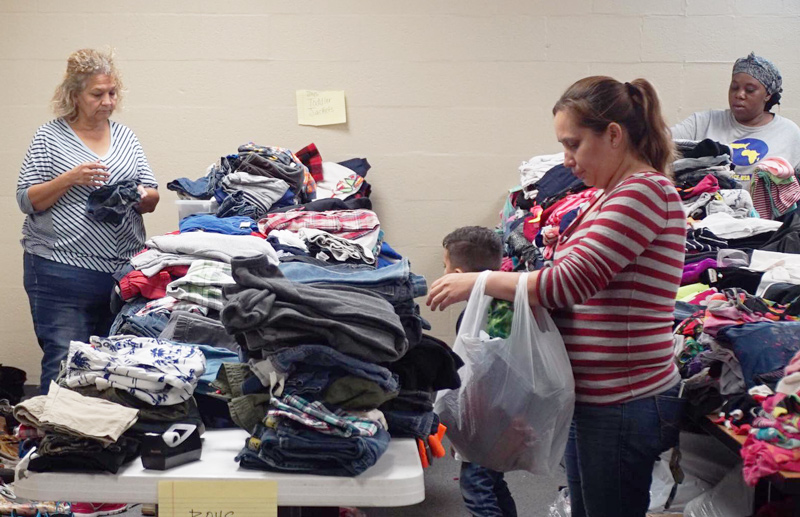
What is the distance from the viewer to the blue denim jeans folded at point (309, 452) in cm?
140

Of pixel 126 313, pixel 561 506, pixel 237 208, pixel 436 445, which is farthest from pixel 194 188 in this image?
pixel 436 445

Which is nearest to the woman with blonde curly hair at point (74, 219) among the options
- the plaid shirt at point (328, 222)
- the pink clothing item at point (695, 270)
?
the plaid shirt at point (328, 222)

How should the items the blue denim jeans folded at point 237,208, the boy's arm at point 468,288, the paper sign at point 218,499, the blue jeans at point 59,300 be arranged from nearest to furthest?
the paper sign at point 218,499 < the boy's arm at point 468,288 < the blue jeans at point 59,300 < the blue denim jeans folded at point 237,208

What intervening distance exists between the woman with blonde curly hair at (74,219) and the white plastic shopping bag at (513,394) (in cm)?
167

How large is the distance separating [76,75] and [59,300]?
82 cm

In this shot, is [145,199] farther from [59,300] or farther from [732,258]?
[732,258]

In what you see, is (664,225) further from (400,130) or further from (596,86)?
(400,130)

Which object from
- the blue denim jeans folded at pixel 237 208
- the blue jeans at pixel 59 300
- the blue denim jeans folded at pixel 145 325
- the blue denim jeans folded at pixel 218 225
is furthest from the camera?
the blue denim jeans folded at pixel 237 208

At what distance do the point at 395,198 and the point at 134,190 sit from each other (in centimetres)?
179

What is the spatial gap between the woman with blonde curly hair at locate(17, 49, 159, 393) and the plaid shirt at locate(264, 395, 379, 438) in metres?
1.82

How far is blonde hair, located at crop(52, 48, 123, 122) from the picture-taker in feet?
10.2

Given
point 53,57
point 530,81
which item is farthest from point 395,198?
point 53,57

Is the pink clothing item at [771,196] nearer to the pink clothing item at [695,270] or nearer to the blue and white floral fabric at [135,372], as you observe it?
the pink clothing item at [695,270]

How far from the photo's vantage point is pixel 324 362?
145 cm
